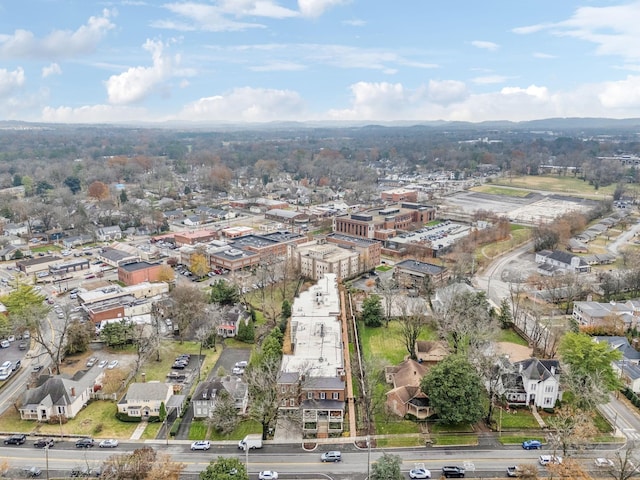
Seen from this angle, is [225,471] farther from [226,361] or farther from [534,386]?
[534,386]

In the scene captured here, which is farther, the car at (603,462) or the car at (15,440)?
the car at (15,440)

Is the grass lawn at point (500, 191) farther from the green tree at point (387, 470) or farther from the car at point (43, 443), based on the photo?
the car at point (43, 443)

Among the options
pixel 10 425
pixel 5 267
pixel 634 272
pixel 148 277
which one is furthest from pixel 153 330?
pixel 634 272

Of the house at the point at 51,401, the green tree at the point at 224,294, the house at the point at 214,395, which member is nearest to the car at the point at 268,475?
the house at the point at 214,395

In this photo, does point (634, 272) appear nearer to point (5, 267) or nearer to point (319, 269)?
point (319, 269)

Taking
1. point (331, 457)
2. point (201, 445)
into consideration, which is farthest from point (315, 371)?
point (201, 445)

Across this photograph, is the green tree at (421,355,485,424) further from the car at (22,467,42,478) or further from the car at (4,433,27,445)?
the car at (4,433,27,445)
